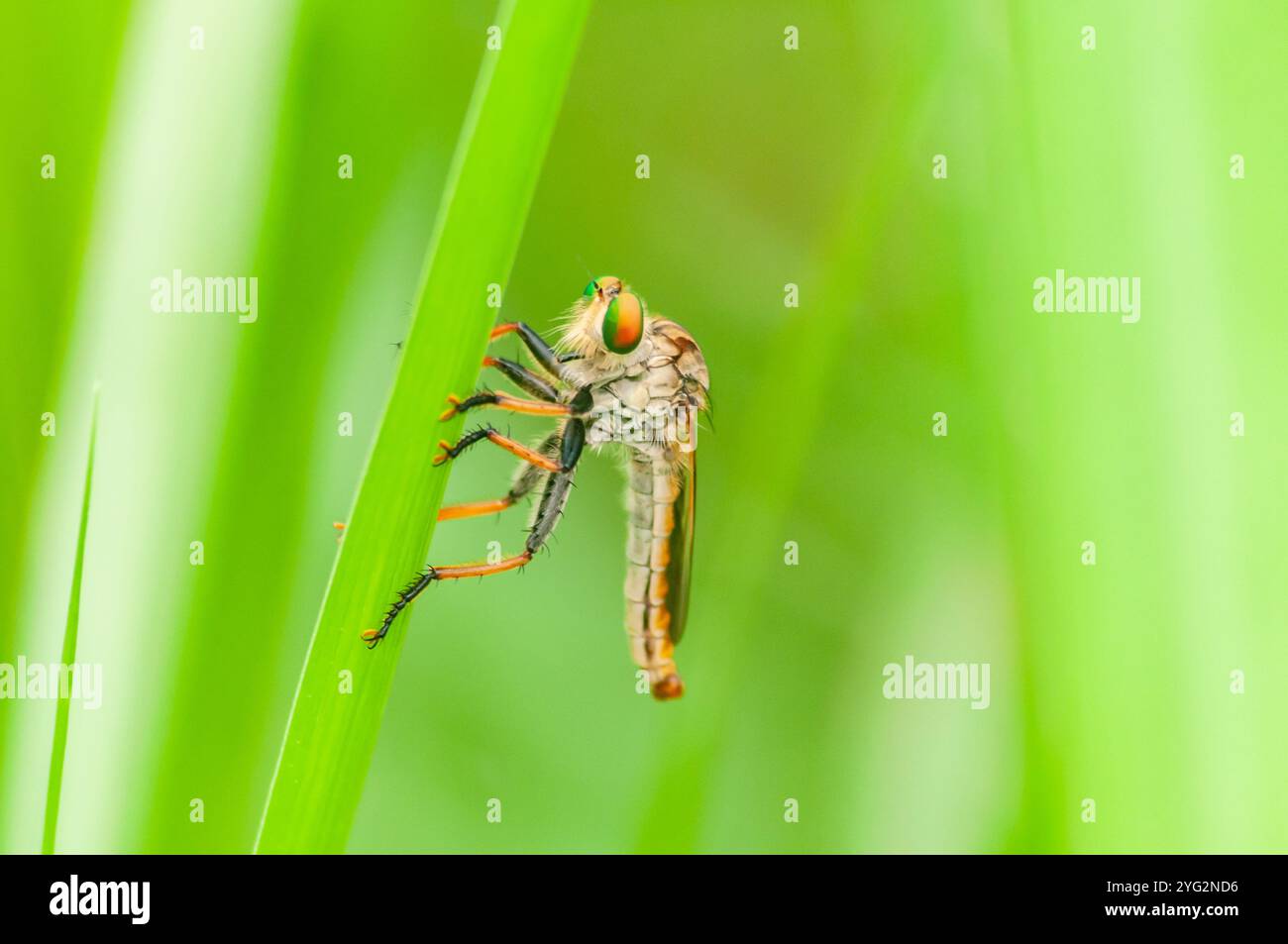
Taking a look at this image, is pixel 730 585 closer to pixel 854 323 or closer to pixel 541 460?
pixel 541 460

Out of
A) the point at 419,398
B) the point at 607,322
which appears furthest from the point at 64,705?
the point at 607,322

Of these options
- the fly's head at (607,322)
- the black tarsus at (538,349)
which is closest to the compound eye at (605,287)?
the fly's head at (607,322)

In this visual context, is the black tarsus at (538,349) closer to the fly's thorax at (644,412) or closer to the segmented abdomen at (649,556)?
the fly's thorax at (644,412)

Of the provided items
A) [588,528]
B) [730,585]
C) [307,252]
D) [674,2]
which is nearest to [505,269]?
[307,252]
